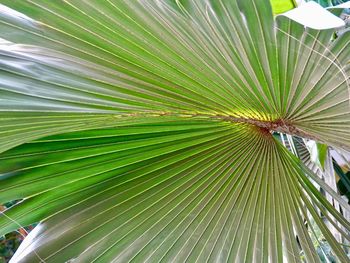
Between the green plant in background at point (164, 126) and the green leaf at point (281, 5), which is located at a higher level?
the green leaf at point (281, 5)

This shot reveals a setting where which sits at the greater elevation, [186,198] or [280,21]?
[280,21]

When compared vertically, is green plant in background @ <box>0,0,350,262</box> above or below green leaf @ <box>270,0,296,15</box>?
below

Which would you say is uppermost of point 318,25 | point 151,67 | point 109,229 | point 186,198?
point 318,25

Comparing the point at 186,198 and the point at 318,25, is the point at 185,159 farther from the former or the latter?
the point at 318,25

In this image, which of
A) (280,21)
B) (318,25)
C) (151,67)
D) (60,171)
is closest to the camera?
(318,25)

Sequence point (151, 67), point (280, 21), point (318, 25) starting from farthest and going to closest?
point (151, 67), point (280, 21), point (318, 25)

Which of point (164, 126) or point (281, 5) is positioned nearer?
point (281, 5)

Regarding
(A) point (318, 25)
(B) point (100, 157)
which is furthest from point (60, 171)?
(A) point (318, 25)

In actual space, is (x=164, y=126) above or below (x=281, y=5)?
below
